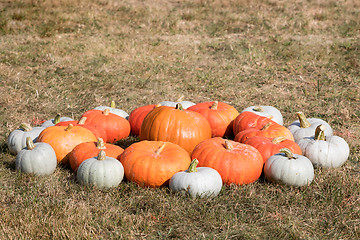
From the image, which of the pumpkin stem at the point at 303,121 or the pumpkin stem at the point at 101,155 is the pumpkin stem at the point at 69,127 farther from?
the pumpkin stem at the point at 303,121

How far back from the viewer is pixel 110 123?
5820 millimetres

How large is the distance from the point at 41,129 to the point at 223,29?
8.64 meters

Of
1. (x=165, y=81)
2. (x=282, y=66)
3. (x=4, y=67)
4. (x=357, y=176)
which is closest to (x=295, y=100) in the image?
(x=282, y=66)

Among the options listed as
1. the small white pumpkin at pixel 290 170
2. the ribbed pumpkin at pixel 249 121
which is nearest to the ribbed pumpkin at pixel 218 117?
the ribbed pumpkin at pixel 249 121

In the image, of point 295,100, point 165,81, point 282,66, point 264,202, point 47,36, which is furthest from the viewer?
point 47,36

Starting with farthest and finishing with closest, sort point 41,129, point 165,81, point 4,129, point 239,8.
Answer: point 239,8, point 165,81, point 4,129, point 41,129

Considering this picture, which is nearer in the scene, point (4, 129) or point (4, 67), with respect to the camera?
point (4, 129)

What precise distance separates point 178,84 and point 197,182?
536 cm

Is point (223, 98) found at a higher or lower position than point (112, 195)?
lower

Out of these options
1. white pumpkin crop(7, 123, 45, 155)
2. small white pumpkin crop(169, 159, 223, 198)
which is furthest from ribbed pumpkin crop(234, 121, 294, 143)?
white pumpkin crop(7, 123, 45, 155)

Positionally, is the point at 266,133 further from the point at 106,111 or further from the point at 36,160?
the point at 36,160

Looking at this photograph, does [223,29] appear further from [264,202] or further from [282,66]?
[264,202]

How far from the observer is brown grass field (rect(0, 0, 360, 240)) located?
3646 mm

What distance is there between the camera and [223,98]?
27.5ft
